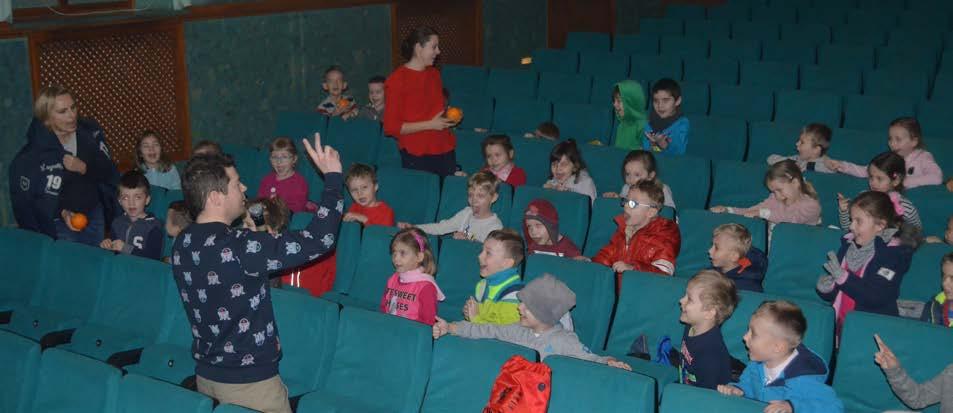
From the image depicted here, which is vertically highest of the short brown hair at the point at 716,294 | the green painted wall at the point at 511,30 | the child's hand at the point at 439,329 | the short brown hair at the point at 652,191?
the green painted wall at the point at 511,30

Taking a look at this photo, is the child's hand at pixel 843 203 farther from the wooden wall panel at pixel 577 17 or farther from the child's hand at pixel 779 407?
the wooden wall panel at pixel 577 17

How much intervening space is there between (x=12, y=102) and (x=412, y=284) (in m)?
3.67

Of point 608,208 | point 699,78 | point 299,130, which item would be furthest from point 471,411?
point 699,78

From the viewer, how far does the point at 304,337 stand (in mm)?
4109

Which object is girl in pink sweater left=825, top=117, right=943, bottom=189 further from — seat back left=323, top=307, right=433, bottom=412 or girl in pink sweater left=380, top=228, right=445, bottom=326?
seat back left=323, top=307, right=433, bottom=412

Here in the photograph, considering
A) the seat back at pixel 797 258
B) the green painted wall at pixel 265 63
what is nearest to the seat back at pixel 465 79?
the green painted wall at pixel 265 63

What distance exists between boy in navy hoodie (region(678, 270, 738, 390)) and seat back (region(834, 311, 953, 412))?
52cm

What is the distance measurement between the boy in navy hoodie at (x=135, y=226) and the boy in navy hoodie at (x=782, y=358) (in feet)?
11.1

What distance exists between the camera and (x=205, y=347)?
321 centimetres

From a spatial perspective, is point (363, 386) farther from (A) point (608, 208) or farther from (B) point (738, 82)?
(B) point (738, 82)

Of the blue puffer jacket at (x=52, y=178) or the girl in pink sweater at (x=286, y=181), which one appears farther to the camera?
the girl in pink sweater at (x=286, y=181)

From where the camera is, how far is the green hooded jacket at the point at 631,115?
22.1 feet

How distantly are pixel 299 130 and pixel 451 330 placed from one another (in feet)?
13.0

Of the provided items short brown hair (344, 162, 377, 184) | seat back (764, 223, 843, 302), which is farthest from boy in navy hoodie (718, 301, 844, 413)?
short brown hair (344, 162, 377, 184)
